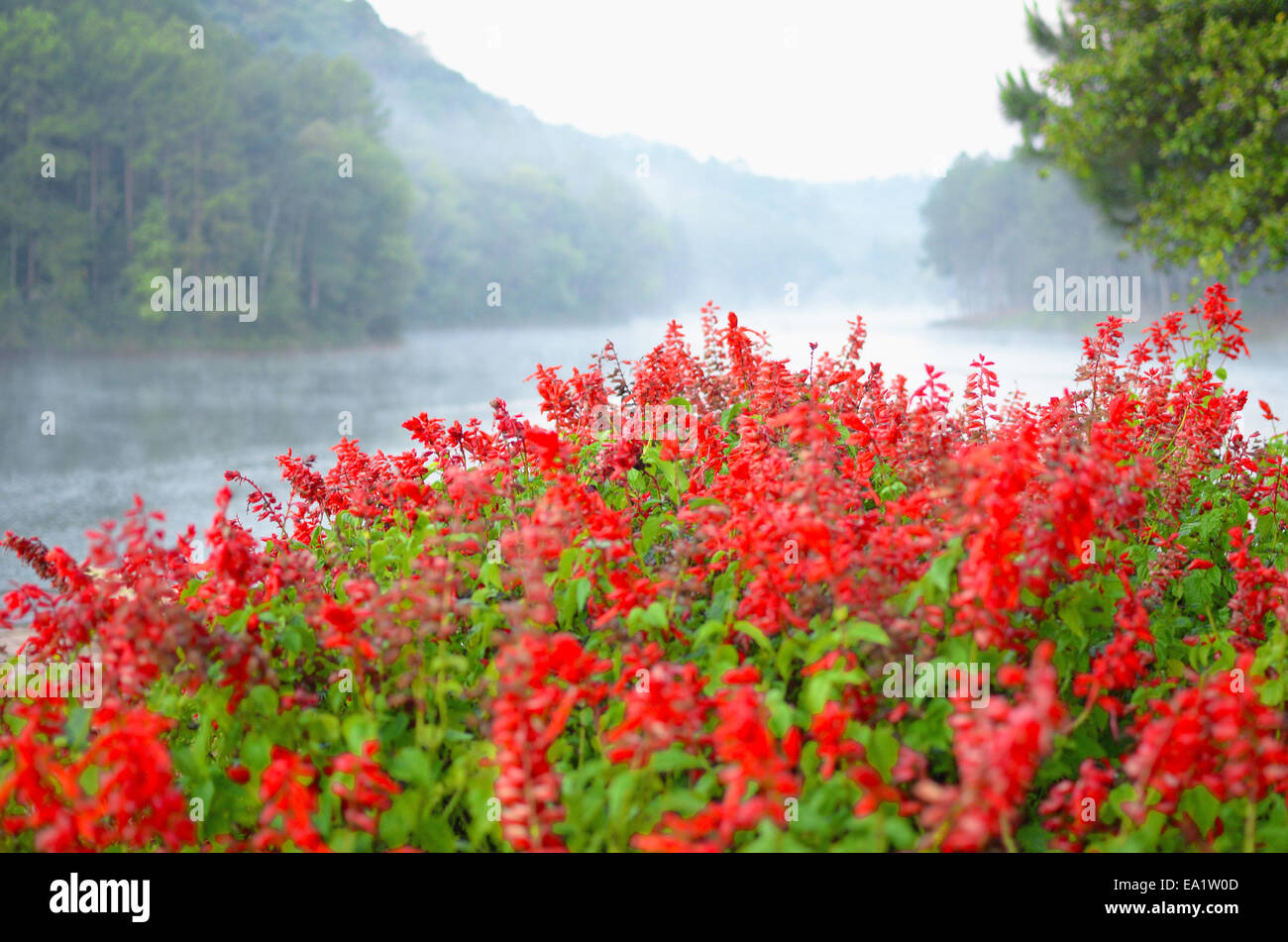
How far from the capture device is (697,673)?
8.09 feet

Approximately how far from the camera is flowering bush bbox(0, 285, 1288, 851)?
6.21ft

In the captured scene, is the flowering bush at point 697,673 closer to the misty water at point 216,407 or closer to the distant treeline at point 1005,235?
the misty water at point 216,407

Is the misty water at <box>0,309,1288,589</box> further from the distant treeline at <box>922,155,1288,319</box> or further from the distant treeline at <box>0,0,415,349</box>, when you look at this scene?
the distant treeline at <box>922,155,1288,319</box>

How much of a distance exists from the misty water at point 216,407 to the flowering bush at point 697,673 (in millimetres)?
3613

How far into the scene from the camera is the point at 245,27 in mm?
66875

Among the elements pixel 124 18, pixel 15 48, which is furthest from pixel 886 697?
pixel 124 18

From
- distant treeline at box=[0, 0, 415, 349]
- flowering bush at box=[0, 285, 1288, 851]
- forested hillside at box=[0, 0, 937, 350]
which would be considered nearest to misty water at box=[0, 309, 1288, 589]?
distant treeline at box=[0, 0, 415, 349]

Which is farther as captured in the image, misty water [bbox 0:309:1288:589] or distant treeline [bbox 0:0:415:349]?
distant treeline [bbox 0:0:415:349]

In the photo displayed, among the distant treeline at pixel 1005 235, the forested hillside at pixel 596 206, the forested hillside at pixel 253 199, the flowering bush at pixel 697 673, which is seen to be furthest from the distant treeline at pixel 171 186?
the distant treeline at pixel 1005 235

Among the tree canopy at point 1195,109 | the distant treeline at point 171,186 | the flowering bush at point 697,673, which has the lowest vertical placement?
the flowering bush at point 697,673

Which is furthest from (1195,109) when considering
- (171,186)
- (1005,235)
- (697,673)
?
(1005,235)

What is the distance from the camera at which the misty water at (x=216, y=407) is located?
16594 mm

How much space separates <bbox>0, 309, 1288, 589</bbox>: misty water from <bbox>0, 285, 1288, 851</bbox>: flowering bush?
3.61 meters
